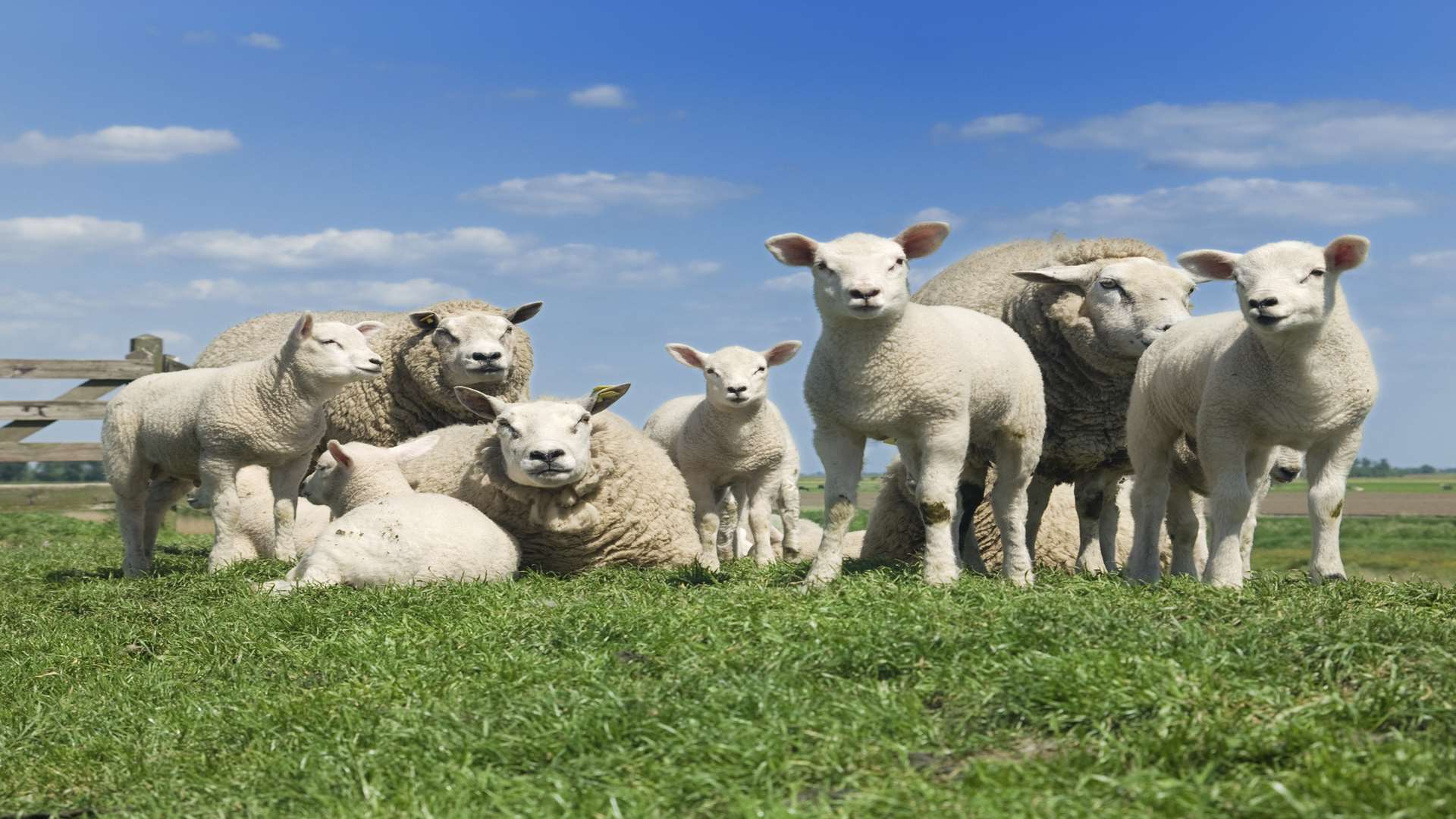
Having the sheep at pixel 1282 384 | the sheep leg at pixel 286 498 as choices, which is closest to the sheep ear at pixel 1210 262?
the sheep at pixel 1282 384

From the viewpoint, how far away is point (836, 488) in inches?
270

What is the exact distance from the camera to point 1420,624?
192 inches

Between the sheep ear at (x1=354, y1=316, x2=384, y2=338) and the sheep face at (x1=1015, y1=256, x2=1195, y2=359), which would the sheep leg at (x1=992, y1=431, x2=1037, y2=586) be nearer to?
the sheep face at (x1=1015, y1=256, x2=1195, y2=359)

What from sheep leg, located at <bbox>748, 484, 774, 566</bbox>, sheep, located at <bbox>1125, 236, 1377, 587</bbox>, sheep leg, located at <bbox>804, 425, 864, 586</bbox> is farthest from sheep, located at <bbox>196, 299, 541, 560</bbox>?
sheep, located at <bbox>1125, 236, 1377, 587</bbox>

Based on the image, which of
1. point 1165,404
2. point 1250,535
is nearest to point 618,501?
point 1165,404

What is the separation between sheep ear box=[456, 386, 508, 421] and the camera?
8906mm

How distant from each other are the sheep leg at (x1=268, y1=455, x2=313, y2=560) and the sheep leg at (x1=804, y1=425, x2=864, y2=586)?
4.54 metres

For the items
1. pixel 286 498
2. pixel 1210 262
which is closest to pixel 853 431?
pixel 1210 262

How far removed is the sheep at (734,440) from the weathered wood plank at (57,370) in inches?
464

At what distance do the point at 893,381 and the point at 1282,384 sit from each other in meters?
1.84

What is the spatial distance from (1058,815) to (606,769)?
1299 mm

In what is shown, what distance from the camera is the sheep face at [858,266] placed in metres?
6.56

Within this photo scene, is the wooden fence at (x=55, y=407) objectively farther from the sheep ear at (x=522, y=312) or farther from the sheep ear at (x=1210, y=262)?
the sheep ear at (x=1210, y=262)

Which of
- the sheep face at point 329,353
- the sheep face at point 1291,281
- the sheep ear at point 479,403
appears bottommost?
the sheep ear at point 479,403
